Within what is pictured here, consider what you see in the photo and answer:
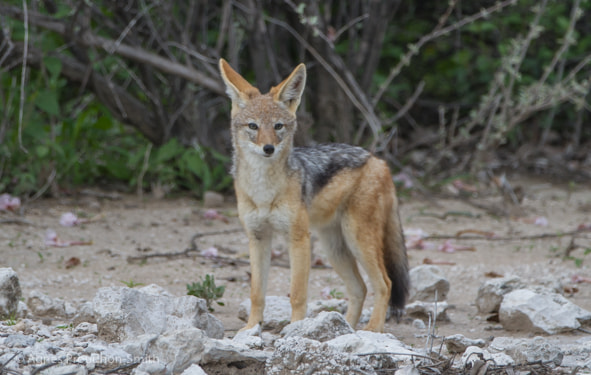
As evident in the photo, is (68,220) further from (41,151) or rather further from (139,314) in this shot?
(139,314)

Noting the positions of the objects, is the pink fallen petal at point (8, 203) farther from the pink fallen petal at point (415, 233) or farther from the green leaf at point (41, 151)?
the pink fallen petal at point (415, 233)

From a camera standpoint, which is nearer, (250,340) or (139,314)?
(250,340)

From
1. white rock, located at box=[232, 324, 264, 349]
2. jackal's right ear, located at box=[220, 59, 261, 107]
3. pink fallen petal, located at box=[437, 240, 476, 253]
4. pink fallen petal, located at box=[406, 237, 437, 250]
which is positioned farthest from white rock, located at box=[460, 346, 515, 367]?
pink fallen petal, located at box=[406, 237, 437, 250]

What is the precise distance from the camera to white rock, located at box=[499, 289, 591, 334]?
4742mm

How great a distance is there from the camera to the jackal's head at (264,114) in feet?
16.1

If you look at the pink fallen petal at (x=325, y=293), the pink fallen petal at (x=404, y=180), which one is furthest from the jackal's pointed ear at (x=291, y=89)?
the pink fallen petal at (x=404, y=180)

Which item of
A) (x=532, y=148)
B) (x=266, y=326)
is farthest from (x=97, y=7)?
(x=532, y=148)

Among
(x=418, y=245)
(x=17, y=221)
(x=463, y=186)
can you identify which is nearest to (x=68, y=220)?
(x=17, y=221)

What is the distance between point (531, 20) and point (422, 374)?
814 centimetres

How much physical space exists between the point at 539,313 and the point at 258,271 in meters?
1.80

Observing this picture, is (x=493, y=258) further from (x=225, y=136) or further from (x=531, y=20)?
(x=531, y=20)

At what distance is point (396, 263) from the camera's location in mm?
5422

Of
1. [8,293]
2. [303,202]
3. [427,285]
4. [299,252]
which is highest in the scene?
→ [303,202]

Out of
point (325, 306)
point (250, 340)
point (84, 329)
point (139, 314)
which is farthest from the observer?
point (325, 306)
